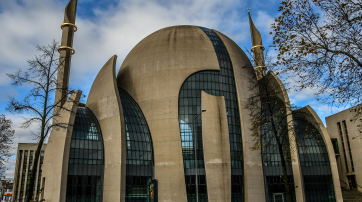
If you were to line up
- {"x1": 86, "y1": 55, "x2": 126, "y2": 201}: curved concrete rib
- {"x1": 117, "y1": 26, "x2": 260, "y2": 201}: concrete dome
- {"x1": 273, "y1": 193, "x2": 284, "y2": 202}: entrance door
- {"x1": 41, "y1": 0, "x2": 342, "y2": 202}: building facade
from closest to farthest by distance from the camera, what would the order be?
1. {"x1": 86, "y1": 55, "x2": 126, "y2": 201}: curved concrete rib
2. {"x1": 41, "y1": 0, "x2": 342, "y2": 202}: building facade
3. {"x1": 117, "y1": 26, "x2": 260, "y2": 201}: concrete dome
4. {"x1": 273, "y1": 193, "x2": 284, "y2": 202}: entrance door

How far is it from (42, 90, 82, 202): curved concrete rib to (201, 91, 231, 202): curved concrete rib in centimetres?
1435

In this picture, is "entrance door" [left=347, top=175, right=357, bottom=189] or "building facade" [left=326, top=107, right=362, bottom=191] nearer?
"building facade" [left=326, top=107, right=362, bottom=191]

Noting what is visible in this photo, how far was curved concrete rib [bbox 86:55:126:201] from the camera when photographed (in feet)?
101

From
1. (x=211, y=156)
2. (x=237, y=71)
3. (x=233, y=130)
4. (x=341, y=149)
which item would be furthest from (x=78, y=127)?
(x=341, y=149)

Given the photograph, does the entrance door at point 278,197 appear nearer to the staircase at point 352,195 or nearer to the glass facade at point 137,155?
the staircase at point 352,195

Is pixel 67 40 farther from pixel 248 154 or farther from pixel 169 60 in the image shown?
pixel 248 154

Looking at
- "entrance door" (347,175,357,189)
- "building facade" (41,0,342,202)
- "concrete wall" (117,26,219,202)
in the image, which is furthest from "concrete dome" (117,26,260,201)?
"entrance door" (347,175,357,189)

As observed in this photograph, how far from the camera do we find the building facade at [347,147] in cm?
4004

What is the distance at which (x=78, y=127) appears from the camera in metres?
33.0

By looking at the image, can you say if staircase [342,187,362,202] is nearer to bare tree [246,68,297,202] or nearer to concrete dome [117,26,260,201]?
bare tree [246,68,297,202]

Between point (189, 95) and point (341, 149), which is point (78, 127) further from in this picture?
point (341, 149)

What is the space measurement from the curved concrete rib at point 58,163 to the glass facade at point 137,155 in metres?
6.21

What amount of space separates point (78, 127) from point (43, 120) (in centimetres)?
1581

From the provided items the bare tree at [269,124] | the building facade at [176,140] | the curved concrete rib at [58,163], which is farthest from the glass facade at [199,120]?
the curved concrete rib at [58,163]
